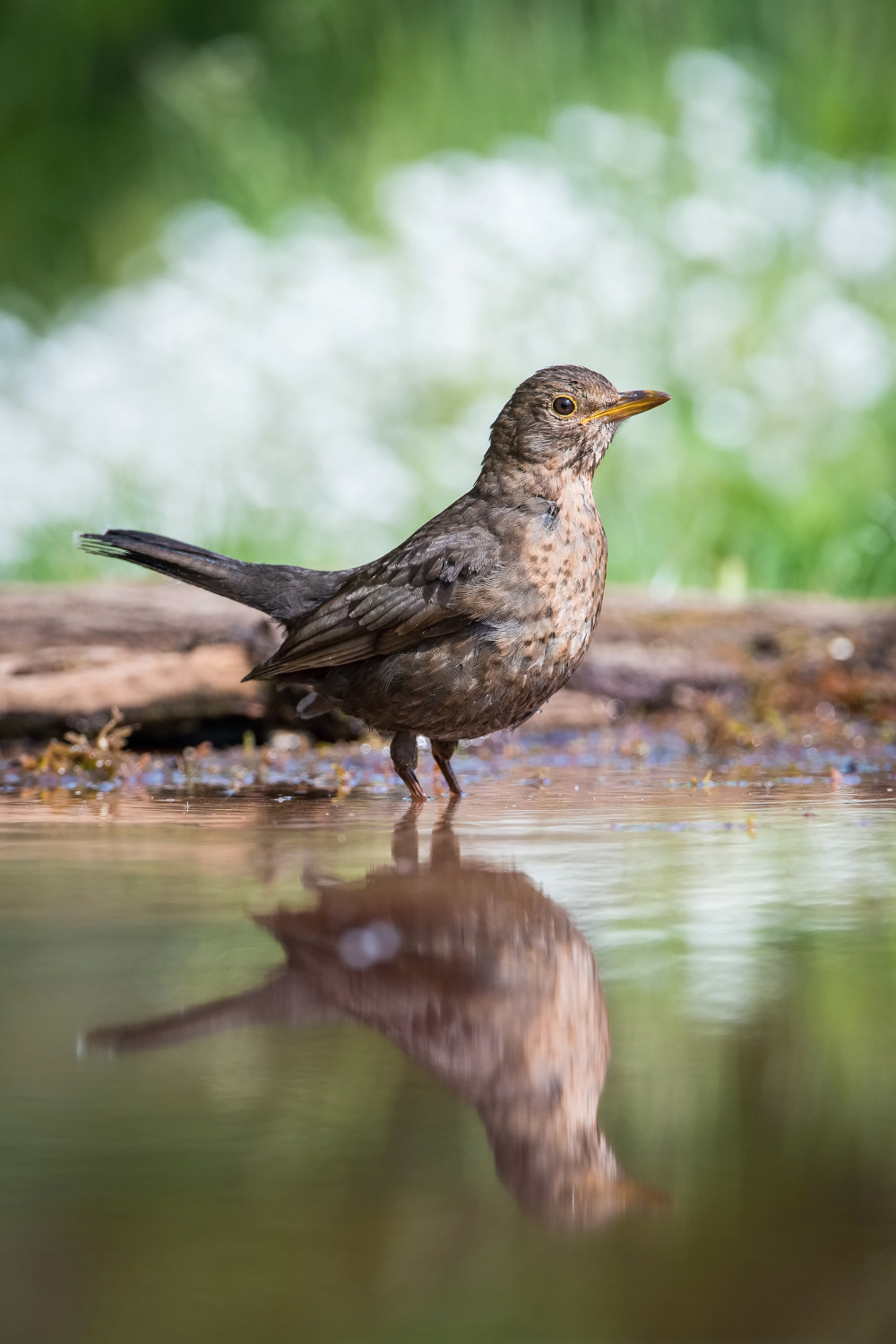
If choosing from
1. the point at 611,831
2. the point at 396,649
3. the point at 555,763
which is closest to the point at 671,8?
the point at 555,763

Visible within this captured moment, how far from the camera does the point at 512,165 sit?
10.6 meters

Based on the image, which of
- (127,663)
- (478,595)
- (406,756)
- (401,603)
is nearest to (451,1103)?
(478,595)

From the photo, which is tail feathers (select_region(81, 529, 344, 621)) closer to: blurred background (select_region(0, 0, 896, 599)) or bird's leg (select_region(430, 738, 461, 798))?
bird's leg (select_region(430, 738, 461, 798))

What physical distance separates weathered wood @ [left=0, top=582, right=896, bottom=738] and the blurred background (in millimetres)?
2085

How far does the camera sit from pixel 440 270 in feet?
33.7

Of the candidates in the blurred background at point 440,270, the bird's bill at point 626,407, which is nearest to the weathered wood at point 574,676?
the bird's bill at point 626,407

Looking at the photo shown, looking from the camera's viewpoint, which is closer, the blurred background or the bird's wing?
→ the bird's wing

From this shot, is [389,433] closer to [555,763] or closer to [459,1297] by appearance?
[555,763]

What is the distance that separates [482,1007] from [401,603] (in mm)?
2307

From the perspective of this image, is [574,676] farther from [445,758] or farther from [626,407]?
[626,407]

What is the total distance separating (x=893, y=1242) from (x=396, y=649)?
2993 millimetres

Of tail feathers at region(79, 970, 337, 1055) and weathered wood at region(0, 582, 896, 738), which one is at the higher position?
weathered wood at region(0, 582, 896, 738)

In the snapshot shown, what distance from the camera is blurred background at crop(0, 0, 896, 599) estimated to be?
30.6ft

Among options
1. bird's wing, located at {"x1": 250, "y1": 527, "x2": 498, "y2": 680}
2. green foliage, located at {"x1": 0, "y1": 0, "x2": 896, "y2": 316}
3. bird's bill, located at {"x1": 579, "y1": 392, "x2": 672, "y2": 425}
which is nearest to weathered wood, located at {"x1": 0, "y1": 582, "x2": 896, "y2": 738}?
bird's wing, located at {"x1": 250, "y1": 527, "x2": 498, "y2": 680}
